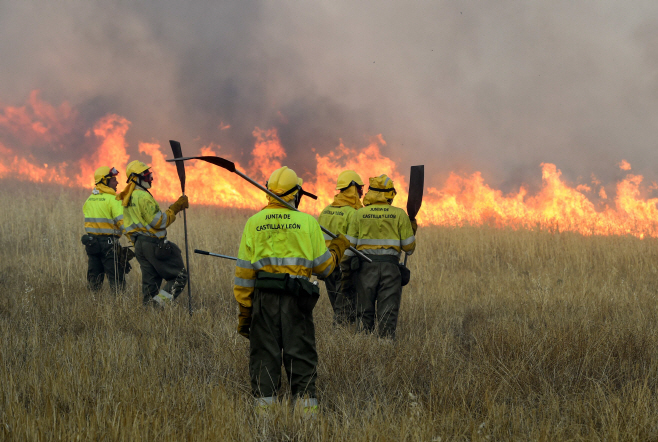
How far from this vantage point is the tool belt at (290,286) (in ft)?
11.7

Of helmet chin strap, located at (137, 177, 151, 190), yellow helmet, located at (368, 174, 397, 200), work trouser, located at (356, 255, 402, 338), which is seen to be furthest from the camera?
helmet chin strap, located at (137, 177, 151, 190)

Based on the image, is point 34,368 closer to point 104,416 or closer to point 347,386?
point 104,416

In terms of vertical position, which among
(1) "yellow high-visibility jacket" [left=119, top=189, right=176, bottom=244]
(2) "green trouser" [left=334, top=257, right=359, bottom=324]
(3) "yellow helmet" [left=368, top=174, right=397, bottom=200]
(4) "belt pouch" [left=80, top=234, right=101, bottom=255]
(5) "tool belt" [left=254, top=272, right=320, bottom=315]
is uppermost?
(3) "yellow helmet" [left=368, top=174, right=397, bottom=200]

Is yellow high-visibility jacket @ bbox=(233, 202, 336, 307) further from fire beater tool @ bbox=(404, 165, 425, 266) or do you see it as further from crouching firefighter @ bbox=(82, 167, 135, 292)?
crouching firefighter @ bbox=(82, 167, 135, 292)

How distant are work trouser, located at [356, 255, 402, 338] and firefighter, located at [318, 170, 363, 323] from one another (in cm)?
54

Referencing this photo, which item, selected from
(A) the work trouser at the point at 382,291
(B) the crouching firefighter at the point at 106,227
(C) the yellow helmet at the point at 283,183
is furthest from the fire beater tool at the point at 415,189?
(B) the crouching firefighter at the point at 106,227

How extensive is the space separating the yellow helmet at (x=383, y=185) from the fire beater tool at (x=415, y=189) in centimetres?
49

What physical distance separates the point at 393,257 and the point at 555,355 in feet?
6.89

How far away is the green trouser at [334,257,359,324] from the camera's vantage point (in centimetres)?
655

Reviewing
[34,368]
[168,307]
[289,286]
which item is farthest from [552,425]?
[168,307]

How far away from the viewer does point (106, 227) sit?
7961mm

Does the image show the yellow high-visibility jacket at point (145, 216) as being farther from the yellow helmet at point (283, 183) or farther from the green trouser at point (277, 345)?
the green trouser at point (277, 345)

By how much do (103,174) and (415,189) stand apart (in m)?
5.24

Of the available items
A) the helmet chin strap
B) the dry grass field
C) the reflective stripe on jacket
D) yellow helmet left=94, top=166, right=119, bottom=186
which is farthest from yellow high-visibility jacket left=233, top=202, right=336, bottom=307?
yellow helmet left=94, top=166, right=119, bottom=186
